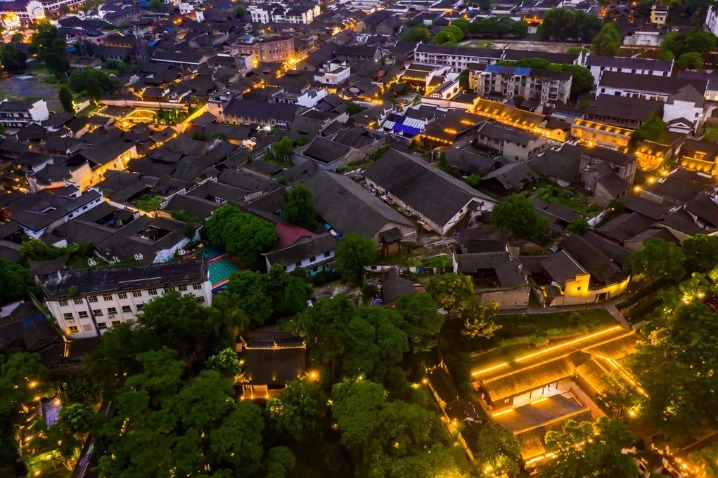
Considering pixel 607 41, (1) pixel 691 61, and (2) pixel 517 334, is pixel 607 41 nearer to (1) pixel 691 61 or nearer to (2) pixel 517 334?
(1) pixel 691 61

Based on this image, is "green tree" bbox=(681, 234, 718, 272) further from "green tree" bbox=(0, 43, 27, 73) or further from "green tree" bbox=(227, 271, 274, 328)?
"green tree" bbox=(0, 43, 27, 73)

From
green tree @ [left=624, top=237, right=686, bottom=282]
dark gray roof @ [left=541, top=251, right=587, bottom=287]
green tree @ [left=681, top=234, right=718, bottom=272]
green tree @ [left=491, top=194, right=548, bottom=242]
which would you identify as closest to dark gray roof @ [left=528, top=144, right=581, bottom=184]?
green tree @ [left=491, top=194, right=548, bottom=242]

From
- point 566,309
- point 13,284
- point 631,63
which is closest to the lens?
point 566,309

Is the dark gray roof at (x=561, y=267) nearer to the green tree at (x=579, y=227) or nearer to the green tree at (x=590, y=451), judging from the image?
the green tree at (x=579, y=227)

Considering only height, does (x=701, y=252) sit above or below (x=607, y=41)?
below

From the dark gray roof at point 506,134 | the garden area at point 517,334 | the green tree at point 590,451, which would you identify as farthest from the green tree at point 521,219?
the green tree at point 590,451

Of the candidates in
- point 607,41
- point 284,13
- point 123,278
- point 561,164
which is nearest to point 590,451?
point 123,278
